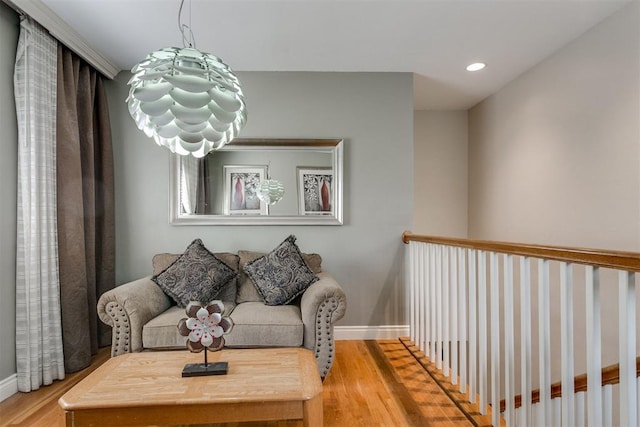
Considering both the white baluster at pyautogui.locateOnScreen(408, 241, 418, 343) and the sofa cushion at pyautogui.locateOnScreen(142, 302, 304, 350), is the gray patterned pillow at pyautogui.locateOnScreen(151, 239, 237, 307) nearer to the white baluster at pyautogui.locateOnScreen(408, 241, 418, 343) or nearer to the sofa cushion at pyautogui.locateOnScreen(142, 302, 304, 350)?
the sofa cushion at pyautogui.locateOnScreen(142, 302, 304, 350)

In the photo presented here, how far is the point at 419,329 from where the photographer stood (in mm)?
3137

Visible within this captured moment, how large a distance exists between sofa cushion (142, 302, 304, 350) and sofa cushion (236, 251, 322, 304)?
45 cm

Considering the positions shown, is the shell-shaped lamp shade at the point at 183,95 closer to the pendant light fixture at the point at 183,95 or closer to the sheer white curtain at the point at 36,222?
the pendant light fixture at the point at 183,95

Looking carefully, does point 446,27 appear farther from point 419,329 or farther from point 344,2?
point 419,329

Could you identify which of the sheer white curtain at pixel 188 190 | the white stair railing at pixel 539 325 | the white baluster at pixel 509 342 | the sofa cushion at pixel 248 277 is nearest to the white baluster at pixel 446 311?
the white stair railing at pixel 539 325

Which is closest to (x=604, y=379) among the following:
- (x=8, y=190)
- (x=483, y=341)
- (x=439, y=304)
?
(x=483, y=341)

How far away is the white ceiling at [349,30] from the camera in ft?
7.96

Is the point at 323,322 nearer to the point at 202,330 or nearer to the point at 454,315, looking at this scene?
the point at 454,315

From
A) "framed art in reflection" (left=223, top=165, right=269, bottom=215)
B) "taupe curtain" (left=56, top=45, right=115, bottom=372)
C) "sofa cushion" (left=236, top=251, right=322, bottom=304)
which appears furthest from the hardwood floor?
"framed art in reflection" (left=223, top=165, right=269, bottom=215)

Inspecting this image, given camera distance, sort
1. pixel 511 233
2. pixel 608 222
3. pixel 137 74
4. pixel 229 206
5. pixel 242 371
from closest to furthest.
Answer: pixel 137 74 < pixel 242 371 < pixel 608 222 < pixel 229 206 < pixel 511 233

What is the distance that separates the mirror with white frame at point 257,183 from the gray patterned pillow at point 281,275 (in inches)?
22.5

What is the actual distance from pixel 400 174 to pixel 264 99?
1427 mm

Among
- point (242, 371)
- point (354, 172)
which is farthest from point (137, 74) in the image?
point (354, 172)

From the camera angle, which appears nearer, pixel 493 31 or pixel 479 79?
pixel 493 31
